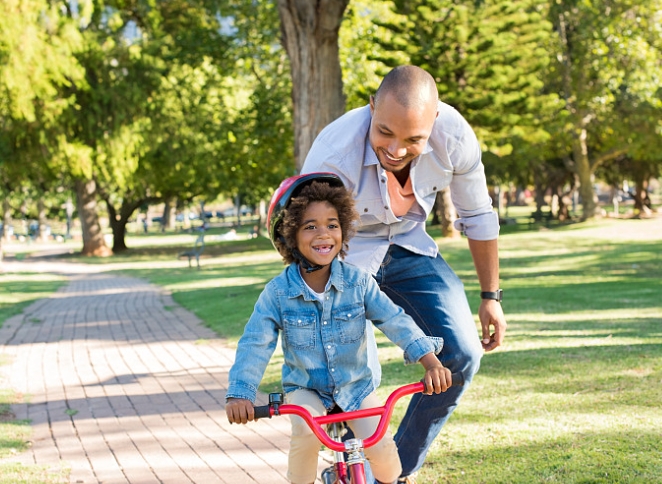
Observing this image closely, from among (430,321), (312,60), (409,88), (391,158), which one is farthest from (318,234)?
(312,60)

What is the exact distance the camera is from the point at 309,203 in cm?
328

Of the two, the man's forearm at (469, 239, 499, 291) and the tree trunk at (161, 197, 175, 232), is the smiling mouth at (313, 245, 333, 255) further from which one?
the tree trunk at (161, 197, 175, 232)

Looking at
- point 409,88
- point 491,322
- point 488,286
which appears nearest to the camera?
point 409,88

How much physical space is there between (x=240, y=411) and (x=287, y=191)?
2.76 ft

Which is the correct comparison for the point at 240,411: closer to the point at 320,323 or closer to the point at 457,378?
the point at 320,323

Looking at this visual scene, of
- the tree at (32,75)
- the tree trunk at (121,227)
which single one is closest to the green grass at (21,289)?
the tree at (32,75)

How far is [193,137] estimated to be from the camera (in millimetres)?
34188

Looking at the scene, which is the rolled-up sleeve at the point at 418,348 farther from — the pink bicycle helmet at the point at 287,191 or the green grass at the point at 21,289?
the green grass at the point at 21,289

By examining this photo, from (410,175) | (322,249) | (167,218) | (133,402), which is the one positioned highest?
(410,175)

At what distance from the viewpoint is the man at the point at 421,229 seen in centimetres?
384

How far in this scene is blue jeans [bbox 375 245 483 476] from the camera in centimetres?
390

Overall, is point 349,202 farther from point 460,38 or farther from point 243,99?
point 243,99

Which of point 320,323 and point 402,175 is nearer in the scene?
point 320,323

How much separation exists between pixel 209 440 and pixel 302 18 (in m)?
6.60
